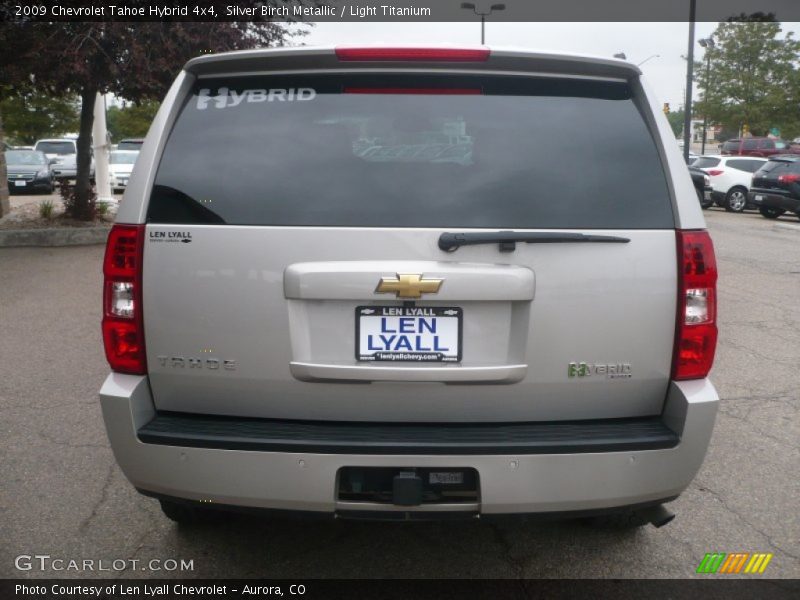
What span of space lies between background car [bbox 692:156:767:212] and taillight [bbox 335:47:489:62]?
2179cm

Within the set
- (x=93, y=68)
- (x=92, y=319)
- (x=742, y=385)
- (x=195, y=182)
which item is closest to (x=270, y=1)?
(x=93, y=68)

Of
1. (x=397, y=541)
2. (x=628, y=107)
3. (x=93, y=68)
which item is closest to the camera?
(x=628, y=107)

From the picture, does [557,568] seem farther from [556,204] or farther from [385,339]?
[556,204]

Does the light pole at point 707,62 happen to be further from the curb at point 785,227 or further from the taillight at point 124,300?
the taillight at point 124,300

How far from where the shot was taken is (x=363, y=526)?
11.4 ft

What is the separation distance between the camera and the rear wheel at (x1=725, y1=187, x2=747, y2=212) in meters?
22.6

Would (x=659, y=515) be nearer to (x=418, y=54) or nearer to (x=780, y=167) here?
(x=418, y=54)

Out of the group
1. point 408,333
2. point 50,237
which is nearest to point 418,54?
point 408,333

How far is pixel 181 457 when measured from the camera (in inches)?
100

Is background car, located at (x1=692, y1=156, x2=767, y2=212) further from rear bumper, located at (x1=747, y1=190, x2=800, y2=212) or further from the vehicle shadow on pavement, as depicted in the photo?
the vehicle shadow on pavement

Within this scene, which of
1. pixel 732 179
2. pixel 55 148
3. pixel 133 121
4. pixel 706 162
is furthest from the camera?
pixel 133 121

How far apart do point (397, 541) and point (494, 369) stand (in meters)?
1.20

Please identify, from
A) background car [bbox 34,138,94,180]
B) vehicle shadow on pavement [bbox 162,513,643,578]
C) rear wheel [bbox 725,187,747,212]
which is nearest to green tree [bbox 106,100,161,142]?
background car [bbox 34,138,94,180]

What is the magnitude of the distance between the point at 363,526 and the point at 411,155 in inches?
68.9
